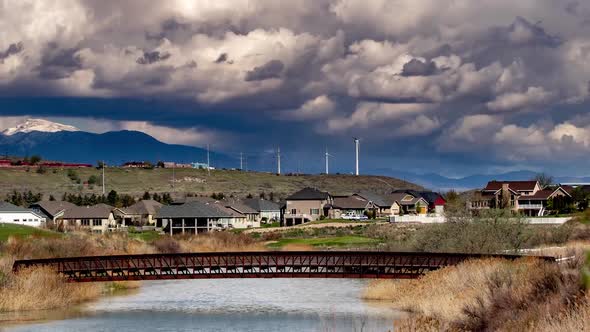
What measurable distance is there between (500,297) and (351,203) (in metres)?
143

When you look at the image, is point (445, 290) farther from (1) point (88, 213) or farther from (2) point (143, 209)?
(2) point (143, 209)

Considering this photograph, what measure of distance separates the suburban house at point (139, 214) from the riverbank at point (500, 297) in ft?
355

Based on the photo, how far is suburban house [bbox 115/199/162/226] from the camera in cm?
16438

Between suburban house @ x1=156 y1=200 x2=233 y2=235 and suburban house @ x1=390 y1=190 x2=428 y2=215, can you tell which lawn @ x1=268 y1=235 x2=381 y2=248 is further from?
suburban house @ x1=390 y1=190 x2=428 y2=215

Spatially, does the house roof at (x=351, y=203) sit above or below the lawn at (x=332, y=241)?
above

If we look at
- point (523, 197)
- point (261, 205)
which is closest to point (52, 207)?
point (261, 205)

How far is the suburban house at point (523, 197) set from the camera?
16038 cm

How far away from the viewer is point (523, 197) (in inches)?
6540

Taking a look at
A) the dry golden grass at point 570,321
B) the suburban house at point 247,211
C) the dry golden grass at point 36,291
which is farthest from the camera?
the suburban house at point 247,211

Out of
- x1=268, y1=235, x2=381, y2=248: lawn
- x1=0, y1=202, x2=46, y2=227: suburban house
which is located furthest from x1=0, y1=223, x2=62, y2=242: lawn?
x1=268, y1=235, x2=381, y2=248: lawn

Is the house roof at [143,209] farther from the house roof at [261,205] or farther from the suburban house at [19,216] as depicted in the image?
the suburban house at [19,216]

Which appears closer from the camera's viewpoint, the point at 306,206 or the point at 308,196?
the point at 306,206

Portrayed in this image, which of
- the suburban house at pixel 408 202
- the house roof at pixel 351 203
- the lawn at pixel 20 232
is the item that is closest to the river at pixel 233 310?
the lawn at pixel 20 232

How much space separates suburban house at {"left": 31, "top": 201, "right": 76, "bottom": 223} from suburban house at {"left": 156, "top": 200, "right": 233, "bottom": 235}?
64.2ft
